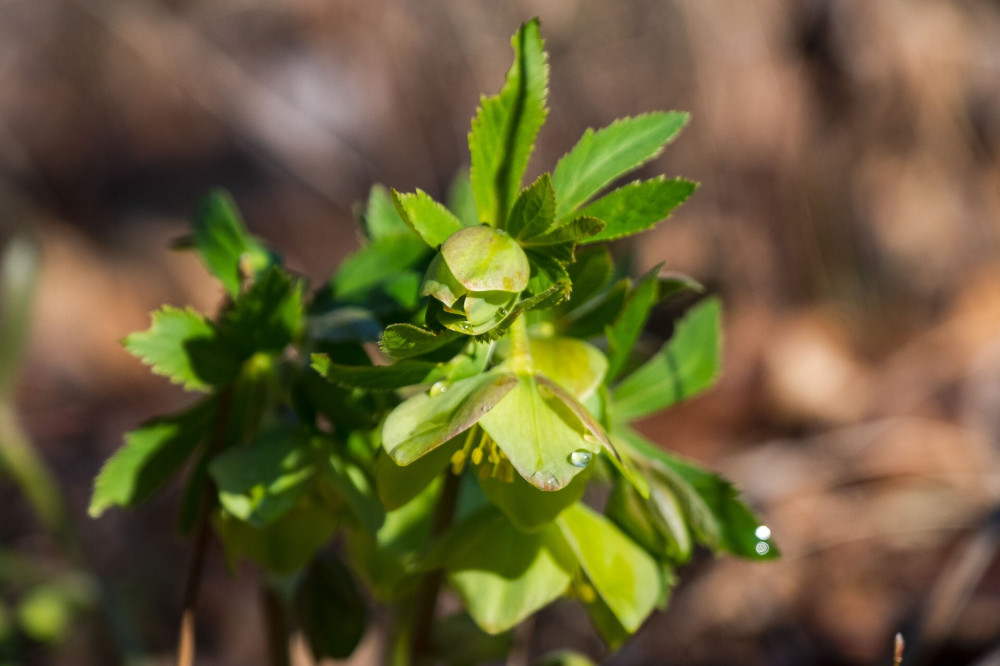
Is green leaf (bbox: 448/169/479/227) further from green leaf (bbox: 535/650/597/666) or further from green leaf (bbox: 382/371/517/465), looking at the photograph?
green leaf (bbox: 535/650/597/666)

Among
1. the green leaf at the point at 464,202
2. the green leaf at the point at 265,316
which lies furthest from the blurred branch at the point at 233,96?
the green leaf at the point at 265,316

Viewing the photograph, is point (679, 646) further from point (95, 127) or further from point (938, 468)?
point (95, 127)

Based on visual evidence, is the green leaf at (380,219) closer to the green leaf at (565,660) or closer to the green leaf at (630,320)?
the green leaf at (630,320)

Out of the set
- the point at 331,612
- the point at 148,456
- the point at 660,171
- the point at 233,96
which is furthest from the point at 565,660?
the point at 233,96

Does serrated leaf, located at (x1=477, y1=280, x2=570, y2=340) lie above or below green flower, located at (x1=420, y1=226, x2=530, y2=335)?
below

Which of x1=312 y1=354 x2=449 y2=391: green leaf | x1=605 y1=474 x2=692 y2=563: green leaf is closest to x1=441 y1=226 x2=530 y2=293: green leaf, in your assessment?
x1=312 y1=354 x2=449 y2=391: green leaf
